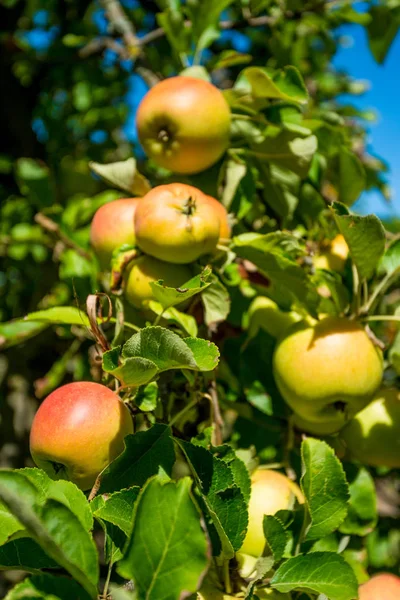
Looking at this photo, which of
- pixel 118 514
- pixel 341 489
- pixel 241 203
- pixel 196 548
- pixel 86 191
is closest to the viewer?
pixel 196 548

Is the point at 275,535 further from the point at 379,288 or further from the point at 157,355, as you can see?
the point at 379,288

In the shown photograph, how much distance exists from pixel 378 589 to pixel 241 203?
63cm

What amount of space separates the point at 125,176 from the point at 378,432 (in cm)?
58

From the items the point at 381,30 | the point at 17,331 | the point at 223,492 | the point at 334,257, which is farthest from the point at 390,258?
the point at 381,30

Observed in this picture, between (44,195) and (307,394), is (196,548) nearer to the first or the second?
(307,394)

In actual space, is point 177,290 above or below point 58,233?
above

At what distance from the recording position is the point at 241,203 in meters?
1.04

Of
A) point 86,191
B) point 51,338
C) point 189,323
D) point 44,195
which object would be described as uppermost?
point 189,323

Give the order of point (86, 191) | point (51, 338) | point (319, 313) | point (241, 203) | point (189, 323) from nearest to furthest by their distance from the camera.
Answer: point (189, 323) → point (319, 313) → point (241, 203) → point (51, 338) → point (86, 191)

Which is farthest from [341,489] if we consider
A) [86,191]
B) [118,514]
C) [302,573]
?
[86,191]

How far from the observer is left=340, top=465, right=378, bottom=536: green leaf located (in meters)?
0.89

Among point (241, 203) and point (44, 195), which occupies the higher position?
point (241, 203)

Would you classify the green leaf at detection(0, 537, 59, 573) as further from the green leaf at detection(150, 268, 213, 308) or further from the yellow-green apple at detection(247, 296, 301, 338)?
the yellow-green apple at detection(247, 296, 301, 338)

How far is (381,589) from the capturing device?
79cm
